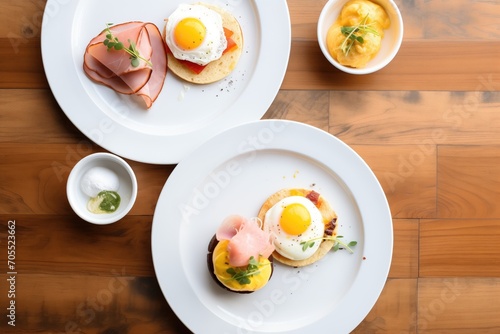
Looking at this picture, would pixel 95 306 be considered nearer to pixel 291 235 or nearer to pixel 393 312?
pixel 291 235

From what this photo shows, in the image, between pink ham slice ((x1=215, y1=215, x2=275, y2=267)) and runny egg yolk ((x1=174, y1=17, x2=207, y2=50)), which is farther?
runny egg yolk ((x1=174, y1=17, x2=207, y2=50))

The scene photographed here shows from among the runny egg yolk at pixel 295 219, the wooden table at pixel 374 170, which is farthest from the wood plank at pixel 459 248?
the runny egg yolk at pixel 295 219

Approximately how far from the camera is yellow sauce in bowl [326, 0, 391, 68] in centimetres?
219

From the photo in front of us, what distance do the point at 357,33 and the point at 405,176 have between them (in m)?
0.65

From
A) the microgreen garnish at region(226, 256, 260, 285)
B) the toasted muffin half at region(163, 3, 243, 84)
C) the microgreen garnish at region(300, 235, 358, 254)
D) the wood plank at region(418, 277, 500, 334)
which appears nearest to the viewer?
the microgreen garnish at region(226, 256, 260, 285)

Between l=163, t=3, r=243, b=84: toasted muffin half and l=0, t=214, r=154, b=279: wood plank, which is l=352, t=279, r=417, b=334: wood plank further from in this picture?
l=163, t=3, r=243, b=84: toasted muffin half

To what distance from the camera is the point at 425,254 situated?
2350 mm

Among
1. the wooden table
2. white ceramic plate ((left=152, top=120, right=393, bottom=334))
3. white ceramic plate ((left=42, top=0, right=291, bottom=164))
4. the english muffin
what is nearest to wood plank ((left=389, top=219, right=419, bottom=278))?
the wooden table

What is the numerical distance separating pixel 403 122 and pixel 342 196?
434 mm

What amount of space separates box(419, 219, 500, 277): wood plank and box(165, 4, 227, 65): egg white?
3.81ft

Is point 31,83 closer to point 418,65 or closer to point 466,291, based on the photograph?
point 418,65

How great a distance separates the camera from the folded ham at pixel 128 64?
218cm

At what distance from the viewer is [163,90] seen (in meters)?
2.25

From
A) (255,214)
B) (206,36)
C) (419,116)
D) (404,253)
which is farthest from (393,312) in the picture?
(206,36)
